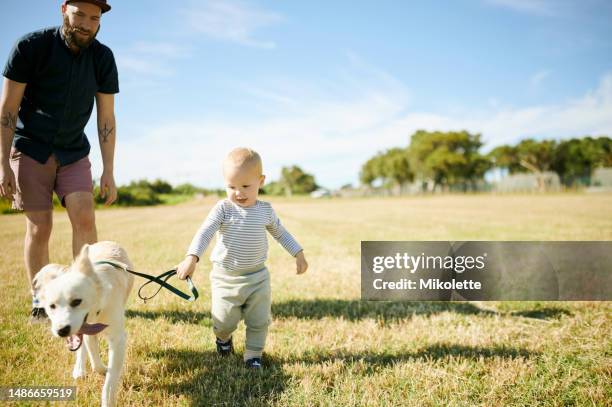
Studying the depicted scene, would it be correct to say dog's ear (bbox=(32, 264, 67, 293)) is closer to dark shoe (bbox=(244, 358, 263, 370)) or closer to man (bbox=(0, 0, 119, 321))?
man (bbox=(0, 0, 119, 321))

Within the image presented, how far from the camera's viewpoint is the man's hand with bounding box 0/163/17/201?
3021 mm

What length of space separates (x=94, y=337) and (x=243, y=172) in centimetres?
162

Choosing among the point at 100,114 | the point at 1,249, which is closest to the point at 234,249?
the point at 100,114

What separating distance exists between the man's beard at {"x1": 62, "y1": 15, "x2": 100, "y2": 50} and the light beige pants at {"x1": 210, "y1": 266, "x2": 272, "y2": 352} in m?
2.24

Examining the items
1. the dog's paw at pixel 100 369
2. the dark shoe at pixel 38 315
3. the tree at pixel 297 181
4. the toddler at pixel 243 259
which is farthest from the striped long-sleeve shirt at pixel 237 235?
the tree at pixel 297 181

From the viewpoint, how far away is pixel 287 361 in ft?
10.7

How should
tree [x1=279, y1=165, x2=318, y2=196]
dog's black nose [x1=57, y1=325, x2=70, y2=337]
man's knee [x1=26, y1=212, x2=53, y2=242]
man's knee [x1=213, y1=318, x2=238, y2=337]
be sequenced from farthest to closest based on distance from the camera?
tree [x1=279, y1=165, x2=318, y2=196] → man's knee [x1=26, y1=212, x2=53, y2=242] → man's knee [x1=213, y1=318, x2=238, y2=337] → dog's black nose [x1=57, y1=325, x2=70, y2=337]

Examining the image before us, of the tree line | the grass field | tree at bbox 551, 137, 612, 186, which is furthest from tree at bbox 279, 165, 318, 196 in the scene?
the grass field

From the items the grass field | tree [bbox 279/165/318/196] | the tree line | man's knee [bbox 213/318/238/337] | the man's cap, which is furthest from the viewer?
tree [bbox 279/165/318/196]

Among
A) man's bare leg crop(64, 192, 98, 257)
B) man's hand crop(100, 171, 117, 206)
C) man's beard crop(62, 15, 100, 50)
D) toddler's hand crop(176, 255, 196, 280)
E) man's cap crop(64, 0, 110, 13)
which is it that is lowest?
toddler's hand crop(176, 255, 196, 280)

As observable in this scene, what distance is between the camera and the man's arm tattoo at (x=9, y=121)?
310 cm

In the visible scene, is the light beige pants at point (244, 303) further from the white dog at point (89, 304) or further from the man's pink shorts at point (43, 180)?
the man's pink shorts at point (43, 180)

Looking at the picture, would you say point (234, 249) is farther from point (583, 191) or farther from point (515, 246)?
point (583, 191)

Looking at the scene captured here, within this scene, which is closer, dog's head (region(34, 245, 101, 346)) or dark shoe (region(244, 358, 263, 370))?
dog's head (region(34, 245, 101, 346))
